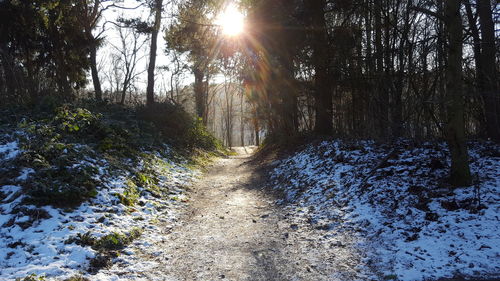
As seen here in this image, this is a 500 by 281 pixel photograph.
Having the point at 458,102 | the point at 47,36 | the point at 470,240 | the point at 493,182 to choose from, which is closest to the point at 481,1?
the point at 458,102

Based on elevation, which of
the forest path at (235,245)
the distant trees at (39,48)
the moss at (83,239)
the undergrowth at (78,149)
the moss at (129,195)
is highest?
the distant trees at (39,48)

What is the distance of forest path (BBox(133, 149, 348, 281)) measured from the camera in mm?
4164

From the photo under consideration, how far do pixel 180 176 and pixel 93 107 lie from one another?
5.03m

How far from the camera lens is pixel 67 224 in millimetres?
4836

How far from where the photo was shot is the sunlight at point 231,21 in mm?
12055

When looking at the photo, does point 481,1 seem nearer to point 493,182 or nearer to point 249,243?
point 493,182

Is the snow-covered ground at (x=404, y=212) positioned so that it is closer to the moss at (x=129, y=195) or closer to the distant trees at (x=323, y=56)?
the distant trees at (x=323, y=56)

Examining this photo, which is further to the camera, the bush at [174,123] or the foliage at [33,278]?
the bush at [174,123]

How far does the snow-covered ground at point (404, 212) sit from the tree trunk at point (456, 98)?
320mm

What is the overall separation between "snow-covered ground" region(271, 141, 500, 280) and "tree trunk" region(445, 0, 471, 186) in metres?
0.32

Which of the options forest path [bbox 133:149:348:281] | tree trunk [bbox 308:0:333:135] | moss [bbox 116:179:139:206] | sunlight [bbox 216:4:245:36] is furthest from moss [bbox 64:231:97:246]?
sunlight [bbox 216:4:245:36]

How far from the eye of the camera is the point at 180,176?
33.4 ft

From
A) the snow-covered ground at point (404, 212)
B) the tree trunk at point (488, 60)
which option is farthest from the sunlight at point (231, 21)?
the tree trunk at point (488, 60)

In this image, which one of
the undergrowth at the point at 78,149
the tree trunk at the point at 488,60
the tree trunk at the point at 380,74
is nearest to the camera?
the undergrowth at the point at 78,149
